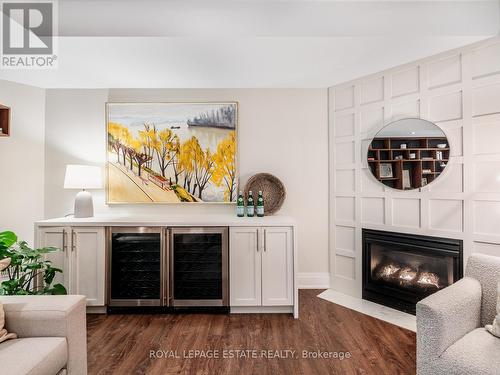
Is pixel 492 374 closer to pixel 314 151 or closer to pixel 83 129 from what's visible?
pixel 314 151

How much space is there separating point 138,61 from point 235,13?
40.8 inches

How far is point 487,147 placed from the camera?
7.30ft

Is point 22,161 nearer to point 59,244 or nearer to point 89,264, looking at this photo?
point 59,244

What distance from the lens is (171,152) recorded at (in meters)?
3.17

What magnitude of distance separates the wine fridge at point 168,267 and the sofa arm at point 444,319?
1669mm

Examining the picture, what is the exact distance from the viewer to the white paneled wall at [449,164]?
2.23m

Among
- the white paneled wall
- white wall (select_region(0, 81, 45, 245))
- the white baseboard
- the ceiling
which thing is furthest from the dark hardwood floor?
the ceiling

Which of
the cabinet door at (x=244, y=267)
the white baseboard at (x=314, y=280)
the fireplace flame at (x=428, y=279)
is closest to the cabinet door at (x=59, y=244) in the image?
the cabinet door at (x=244, y=267)

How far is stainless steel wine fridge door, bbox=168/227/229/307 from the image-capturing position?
104 inches

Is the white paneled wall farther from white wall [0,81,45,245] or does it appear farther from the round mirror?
white wall [0,81,45,245]

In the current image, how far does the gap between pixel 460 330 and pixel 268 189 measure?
2.12 metres

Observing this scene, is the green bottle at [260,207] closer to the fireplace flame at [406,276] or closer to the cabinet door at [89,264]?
the fireplace flame at [406,276]

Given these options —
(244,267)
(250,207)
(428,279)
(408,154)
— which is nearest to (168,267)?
(244,267)

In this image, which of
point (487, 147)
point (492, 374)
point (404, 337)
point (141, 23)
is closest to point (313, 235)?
point (404, 337)
